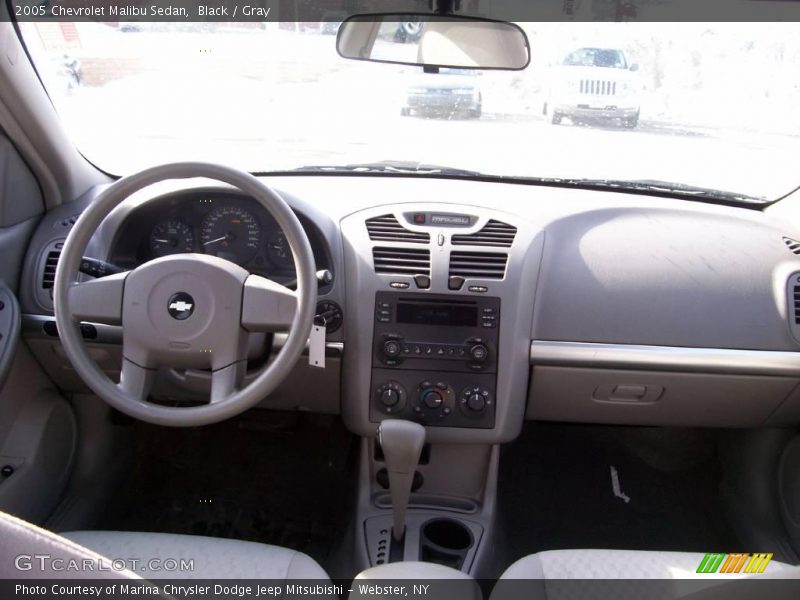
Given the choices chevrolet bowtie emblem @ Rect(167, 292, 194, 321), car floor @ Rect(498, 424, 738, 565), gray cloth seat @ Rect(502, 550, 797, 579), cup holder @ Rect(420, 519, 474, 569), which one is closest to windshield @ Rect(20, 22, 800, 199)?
chevrolet bowtie emblem @ Rect(167, 292, 194, 321)

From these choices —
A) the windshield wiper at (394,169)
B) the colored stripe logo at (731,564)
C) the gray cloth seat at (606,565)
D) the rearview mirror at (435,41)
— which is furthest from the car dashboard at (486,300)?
the colored stripe logo at (731,564)

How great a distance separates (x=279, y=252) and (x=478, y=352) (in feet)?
2.63

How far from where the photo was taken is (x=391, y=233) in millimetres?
2467

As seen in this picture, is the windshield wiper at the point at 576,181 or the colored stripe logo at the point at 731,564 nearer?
the colored stripe logo at the point at 731,564

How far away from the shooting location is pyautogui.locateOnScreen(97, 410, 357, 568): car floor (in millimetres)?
2949

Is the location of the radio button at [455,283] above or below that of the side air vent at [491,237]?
below

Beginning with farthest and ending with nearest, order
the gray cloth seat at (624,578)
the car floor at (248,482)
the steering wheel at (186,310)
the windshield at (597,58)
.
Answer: the windshield at (597,58) → the car floor at (248,482) → the steering wheel at (186,310) → the gray cloth seat at (624,578)

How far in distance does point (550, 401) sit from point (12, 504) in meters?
2.05

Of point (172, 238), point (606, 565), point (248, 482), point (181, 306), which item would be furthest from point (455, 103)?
point (606, 565)

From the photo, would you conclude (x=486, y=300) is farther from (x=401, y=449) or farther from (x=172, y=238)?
(x=172, y=238)

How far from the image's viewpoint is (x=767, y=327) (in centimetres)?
248

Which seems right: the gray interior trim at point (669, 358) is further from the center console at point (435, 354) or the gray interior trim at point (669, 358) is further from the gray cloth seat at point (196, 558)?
the gray cloth seat at point (196, 558)

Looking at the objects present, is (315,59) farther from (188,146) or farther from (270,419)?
(270,419)

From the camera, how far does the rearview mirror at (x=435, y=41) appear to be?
2211 mm
